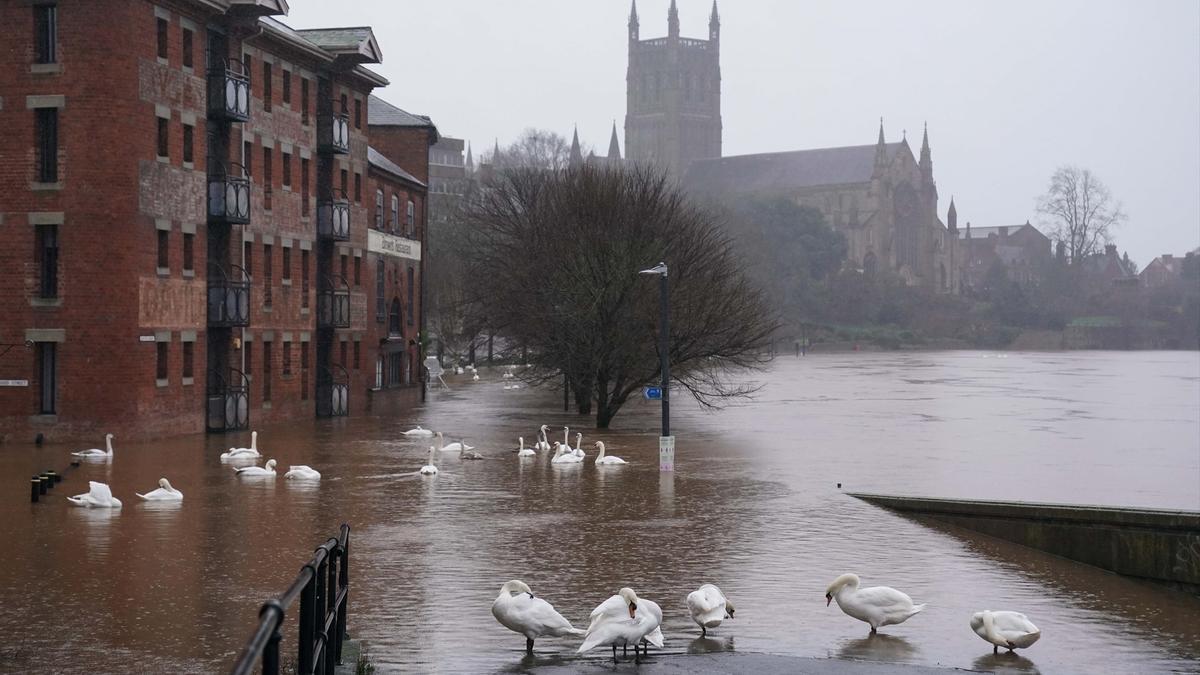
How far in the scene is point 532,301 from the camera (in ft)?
168

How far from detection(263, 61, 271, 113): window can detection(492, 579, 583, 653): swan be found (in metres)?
34.4

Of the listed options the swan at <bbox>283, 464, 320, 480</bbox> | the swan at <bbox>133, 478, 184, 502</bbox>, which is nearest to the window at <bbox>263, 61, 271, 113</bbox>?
the swan at <bbox>283, 464, 320, 480</bbox>

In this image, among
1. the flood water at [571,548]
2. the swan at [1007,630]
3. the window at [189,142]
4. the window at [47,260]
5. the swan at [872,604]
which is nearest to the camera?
the swan at [1007,630]

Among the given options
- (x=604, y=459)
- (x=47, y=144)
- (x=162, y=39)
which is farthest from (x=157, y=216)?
(x=604, y=459)

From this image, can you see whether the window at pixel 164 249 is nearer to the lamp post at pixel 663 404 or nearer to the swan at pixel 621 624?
the lamp post at pixel 663 404

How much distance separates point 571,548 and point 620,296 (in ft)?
87.4

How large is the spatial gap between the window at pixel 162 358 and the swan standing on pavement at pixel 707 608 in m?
26.5

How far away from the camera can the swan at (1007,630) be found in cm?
1447

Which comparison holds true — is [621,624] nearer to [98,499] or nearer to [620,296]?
[98,499]


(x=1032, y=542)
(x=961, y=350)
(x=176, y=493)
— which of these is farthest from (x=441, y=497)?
(x=961, y=350)

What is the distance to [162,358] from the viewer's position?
127ft

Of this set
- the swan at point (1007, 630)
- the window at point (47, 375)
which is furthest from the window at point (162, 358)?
the swan at point (1007, 630)

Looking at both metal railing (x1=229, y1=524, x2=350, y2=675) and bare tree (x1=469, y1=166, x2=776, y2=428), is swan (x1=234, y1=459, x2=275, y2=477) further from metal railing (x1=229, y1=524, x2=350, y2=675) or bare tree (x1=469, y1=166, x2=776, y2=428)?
bare tree (x1=469, y1=166, x2=776, y2=428)

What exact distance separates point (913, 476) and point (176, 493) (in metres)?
16.0
